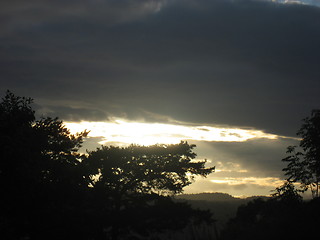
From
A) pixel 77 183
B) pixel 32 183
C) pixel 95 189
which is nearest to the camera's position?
pixel 32 183

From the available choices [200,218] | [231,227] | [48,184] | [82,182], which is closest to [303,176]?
[231,227]

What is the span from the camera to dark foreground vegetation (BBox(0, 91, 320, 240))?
105ft

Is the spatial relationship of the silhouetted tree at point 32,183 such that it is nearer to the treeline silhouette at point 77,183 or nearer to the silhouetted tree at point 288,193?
the treeline silhouette at point 77,183

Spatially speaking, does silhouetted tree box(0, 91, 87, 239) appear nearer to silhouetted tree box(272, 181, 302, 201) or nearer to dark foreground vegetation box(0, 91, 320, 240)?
dark foreground vegetation box(0, 91, 320, 240)

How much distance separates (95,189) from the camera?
143 ft

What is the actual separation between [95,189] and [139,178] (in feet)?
16.6

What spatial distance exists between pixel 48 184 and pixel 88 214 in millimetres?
5896

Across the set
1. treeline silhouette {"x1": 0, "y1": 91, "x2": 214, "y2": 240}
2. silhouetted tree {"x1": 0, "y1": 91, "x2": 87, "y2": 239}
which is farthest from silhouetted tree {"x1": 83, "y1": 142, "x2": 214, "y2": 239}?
silhouetted tree {"x1": 0, "y1": 91, "x2": 87, "y2": 239}

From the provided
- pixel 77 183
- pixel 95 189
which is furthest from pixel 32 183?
pixel 95 189

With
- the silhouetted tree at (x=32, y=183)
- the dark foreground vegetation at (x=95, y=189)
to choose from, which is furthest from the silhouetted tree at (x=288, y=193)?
the silhouetted tree at (x=32, y=183)

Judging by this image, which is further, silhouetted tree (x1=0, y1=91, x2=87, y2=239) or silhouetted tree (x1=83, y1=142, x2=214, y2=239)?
silhouetted tree (x1=83, y1=142, x2=214, y2=239)

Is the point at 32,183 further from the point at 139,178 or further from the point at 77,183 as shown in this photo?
the point at 139,178

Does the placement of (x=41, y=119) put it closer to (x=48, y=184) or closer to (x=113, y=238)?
(x=48, y=184)

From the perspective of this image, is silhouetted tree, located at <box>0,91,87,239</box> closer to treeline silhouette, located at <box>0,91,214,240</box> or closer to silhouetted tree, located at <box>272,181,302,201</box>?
treeline silhouette, located at <box>0,91,214,240</box>
